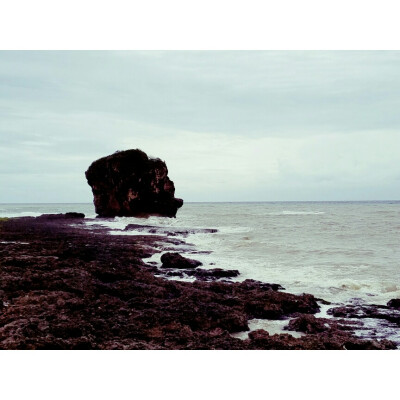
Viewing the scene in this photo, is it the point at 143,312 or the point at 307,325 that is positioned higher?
the point at 143,312

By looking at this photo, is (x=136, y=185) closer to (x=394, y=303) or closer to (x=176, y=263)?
(x=176, y=263)

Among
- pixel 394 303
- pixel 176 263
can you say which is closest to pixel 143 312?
pixel 176 263

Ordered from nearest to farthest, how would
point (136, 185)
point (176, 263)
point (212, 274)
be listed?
point (212, 274)
point (176, 263)
point (136, 185)

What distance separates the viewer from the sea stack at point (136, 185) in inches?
1773

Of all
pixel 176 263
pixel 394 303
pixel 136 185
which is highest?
pixel 136 185

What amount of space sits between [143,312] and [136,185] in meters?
38.4

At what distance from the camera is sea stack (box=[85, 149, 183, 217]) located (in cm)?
4503

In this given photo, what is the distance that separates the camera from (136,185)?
1772 inches

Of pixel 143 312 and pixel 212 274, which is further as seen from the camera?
pixel 212 274

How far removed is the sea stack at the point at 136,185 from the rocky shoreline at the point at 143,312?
33.7 metres

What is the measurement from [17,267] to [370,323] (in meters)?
8.86

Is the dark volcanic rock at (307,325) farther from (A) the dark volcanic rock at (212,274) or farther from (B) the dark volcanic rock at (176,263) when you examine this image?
(B) the dark volcanic rock at (176,263)

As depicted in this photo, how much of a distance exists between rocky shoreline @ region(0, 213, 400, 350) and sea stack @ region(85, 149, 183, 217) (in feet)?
111
